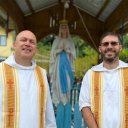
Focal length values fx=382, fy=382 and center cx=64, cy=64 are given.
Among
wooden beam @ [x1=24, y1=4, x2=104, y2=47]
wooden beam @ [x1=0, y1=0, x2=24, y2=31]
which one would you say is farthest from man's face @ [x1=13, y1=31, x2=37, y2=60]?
wooden beam @ [x1=24, y1=4, x2=104, y2=47]

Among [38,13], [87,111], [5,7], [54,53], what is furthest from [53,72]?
[87,111]

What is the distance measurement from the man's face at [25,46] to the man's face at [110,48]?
0.48 m

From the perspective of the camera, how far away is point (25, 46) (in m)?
2.26

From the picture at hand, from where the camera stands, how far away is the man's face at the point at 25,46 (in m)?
2.25

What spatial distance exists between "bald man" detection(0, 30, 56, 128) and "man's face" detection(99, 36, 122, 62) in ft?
1.48

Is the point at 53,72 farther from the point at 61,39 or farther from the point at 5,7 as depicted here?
the point at 5,7

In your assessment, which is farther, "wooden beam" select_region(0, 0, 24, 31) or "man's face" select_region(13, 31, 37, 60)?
"wooden beam" select_region(0, 0, 24, 31)

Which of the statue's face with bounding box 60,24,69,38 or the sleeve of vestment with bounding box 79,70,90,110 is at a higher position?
the statue's face with bounding box 60,24,69,38

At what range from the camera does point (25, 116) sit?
221 centimetres

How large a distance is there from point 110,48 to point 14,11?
17.1 ft

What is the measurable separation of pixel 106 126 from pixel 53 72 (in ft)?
14.2

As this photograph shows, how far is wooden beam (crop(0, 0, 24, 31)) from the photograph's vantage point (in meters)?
6.40

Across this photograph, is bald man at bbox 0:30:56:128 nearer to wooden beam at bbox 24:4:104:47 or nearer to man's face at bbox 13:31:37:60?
man's face at bbox 13:31:37:60

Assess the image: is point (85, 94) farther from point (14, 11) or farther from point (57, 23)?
point (57, 23)
